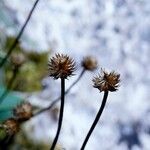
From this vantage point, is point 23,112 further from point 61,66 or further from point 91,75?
point 91,75

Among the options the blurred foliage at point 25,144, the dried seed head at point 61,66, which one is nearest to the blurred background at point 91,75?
the blurred foliage at point 25,144

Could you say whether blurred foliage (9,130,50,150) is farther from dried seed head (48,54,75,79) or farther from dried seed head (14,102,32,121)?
dried seed head (48,54,75,79)

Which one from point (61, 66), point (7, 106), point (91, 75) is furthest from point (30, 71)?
point (61, 66)

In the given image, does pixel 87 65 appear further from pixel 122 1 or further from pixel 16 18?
pixel 16 18

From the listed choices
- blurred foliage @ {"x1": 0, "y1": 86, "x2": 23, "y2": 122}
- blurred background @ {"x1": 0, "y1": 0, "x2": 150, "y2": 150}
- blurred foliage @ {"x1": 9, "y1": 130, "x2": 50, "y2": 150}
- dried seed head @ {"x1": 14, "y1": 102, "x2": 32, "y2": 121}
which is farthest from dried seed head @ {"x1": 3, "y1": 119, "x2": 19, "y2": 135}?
blurred foliage @ {"x1": 9, "y1": 130, "x2": 50, "y2": 150}

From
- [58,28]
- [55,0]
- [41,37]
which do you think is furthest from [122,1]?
[41,37]

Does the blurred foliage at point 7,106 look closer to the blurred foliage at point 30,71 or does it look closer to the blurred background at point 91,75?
the blurred background at point 91,75
